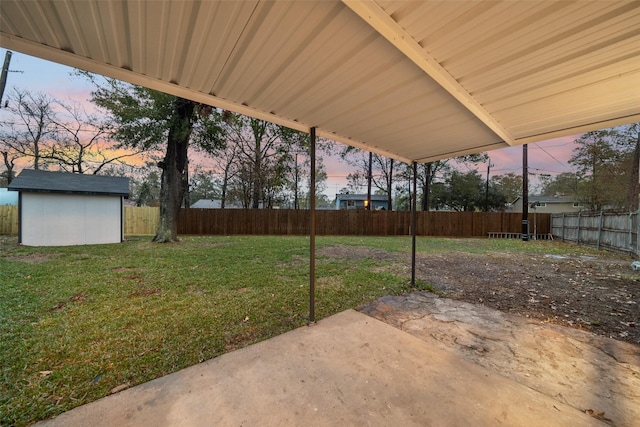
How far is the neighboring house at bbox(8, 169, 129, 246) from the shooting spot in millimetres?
7711

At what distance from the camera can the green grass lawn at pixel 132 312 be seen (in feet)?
5.68

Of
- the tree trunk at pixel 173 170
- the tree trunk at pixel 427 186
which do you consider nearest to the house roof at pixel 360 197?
the tree trunk at pixel 427 186

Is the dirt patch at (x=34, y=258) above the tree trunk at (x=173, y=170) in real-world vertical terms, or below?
below

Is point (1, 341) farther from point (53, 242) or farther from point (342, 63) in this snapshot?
point (53, 242)

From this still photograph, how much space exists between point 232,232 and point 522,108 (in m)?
12.1

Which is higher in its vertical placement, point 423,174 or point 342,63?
point 423,174

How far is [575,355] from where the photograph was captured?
2102 mm

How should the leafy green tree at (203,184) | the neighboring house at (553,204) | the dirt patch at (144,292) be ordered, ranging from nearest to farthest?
the dirt patch at (144,292), the leafy green tree at (203,184), the neighboring house at (553,204)

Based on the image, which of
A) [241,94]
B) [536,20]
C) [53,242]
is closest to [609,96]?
[536,20]

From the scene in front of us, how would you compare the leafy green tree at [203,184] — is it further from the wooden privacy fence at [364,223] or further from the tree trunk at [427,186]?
the tree trunk at [427,186]

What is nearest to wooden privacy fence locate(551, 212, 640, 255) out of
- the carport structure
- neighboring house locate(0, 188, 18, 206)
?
the carport structure

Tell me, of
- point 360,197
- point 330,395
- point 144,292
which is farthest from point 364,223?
point 360,197

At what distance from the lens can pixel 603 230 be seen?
28.6ft

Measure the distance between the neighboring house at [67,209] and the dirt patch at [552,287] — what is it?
1002 centimetres
